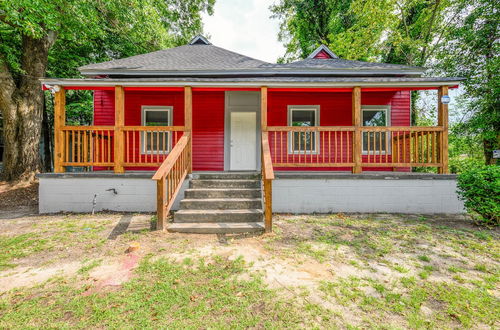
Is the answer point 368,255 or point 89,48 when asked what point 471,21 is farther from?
point 89,48

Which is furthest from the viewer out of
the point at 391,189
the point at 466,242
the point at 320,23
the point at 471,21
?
the point at 320,23

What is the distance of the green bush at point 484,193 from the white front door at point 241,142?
5.21 metres

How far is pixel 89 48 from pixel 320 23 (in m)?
15.3

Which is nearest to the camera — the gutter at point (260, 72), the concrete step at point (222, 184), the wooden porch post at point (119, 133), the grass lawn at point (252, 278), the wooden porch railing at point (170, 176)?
the grass lawn at point (252, 278)

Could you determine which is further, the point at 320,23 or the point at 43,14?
the point at 320,23

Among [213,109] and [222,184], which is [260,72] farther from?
[222,184]

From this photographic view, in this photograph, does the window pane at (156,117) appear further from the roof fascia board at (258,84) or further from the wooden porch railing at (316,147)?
the wooden porch railing at (316,147)

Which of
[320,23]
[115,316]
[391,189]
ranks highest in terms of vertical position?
[320,23]

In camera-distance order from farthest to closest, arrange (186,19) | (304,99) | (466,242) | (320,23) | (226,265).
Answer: (320,23)
(186,19)
(304,99)
(466,242)
(226,265)

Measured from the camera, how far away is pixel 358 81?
559 centimetres

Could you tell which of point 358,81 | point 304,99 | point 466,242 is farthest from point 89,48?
point 466,242

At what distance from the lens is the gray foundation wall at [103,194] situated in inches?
206

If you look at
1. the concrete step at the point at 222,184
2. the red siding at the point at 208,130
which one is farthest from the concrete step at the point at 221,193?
the red siding at the point at 208,130

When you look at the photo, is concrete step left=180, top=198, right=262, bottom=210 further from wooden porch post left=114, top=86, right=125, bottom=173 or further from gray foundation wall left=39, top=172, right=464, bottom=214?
Answer: wooden porch post left=114, top=86, right=125, bottom=173
